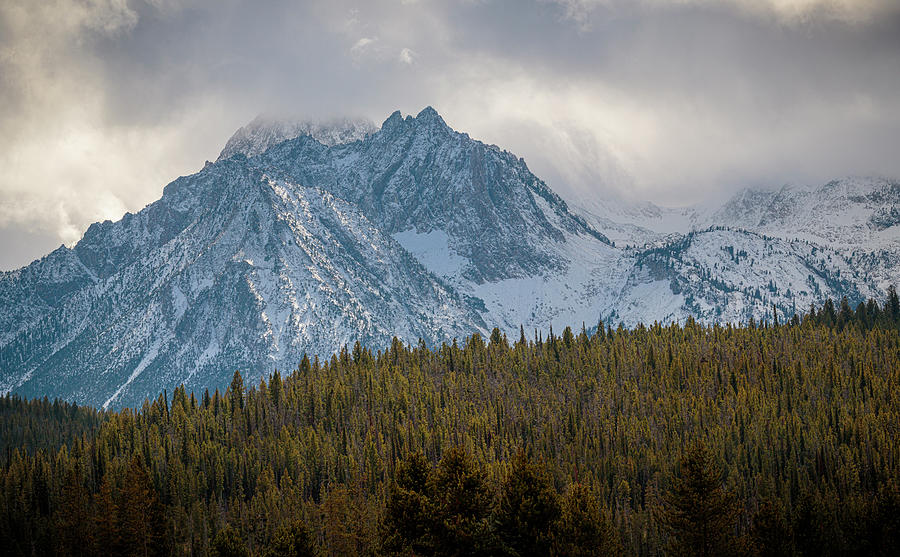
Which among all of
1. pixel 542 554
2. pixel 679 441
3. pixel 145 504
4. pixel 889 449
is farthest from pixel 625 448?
pixel 542 554

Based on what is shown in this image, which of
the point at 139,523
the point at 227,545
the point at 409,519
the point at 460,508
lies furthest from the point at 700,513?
the point at 139,523

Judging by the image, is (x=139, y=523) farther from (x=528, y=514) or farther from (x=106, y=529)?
(x=528, y=514)

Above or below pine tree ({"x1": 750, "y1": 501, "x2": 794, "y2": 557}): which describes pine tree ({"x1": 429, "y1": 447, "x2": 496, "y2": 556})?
above

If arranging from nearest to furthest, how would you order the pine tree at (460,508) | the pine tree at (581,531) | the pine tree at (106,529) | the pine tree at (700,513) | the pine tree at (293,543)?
the pine tree at (460,508) < the pine tree at (581,531) < the pine tree at (293,543) < the pine tree at (700,513) < the pine tree at (106,529)

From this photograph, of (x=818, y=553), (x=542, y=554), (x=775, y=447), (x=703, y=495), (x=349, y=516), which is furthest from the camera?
(x=775, y=447)

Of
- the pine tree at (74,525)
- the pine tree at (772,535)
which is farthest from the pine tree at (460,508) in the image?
the pine tree at (74,525)

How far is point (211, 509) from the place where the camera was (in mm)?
192750

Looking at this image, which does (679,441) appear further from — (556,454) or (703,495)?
(703,495)

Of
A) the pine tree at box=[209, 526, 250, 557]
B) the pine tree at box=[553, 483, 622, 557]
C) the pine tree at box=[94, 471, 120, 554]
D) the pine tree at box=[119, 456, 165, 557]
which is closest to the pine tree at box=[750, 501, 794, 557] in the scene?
the pine tree at box=[553, 483, 622, 557]

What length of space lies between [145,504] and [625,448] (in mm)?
104845

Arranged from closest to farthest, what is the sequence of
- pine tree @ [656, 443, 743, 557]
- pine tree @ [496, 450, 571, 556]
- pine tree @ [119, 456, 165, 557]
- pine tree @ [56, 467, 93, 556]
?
1. pine tree @ [496, 450, 571, 556]
2. pine tree @ [656, 443, 743, 557]
3. pine tree @ [119, 456, 165, 557]
4. pine tree @ [56, 467, 93, 556]

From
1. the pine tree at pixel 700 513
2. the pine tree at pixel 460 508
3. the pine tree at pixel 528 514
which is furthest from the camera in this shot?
the pine tree at pixel 700 513

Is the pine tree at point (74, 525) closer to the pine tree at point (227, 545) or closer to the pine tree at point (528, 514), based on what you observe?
the pine tree at point (227, 545)

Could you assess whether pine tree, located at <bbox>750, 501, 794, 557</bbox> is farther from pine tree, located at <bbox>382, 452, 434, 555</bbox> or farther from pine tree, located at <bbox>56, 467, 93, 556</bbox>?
pine tree, located at <bbox>56, 467, 93, 556</bbox>
